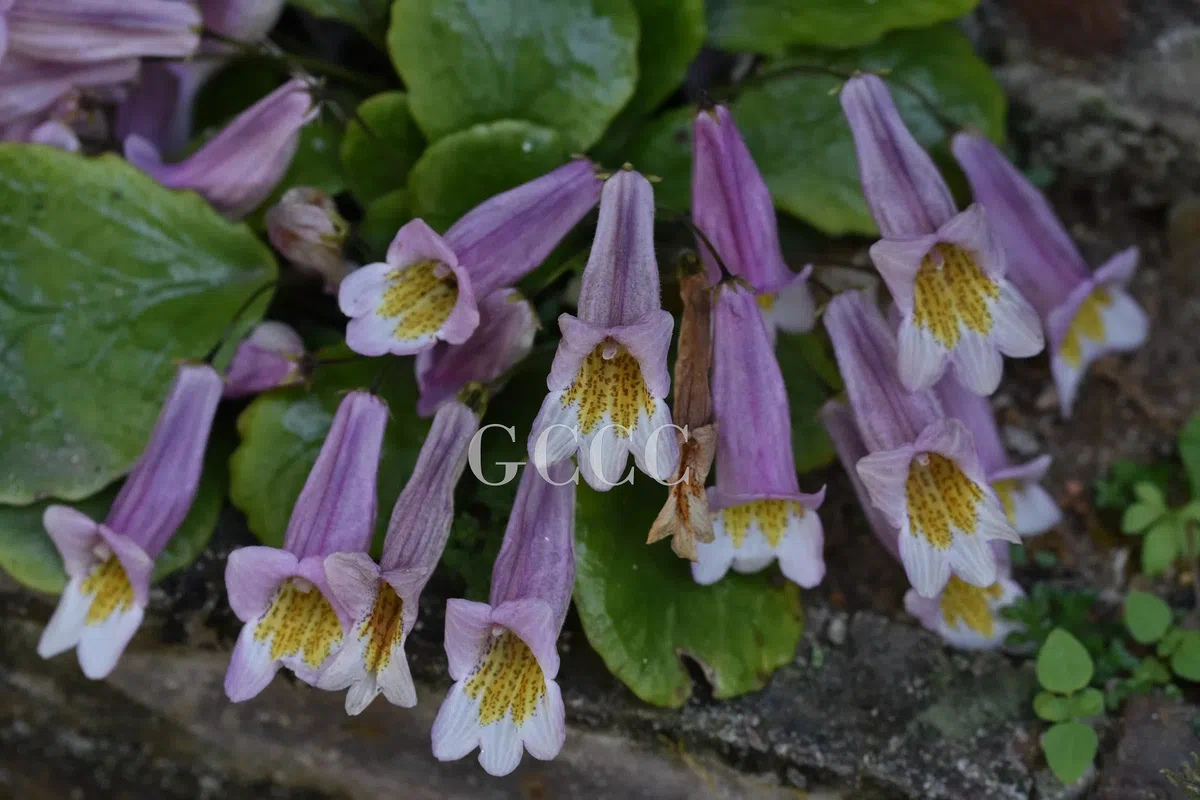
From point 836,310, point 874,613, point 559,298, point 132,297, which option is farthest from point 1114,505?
point 132,297

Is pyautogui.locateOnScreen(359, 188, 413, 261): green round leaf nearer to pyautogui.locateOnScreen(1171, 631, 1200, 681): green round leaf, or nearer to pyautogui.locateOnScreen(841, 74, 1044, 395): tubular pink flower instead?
pyautogui.locateOnScreen(841, 74, 1044, 395): tubular pink flower

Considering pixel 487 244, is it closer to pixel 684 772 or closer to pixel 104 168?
pixel 104 168

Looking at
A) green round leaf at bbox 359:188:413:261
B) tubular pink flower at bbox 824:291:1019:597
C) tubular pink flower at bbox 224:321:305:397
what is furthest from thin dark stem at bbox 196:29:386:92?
tubular pink flower at bbox 824:291:1019:597

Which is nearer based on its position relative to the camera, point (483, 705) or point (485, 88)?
point (483, 705)

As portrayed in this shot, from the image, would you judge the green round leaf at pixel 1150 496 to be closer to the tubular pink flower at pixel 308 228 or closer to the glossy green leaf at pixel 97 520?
the tubular pink flower at pixel 308 228

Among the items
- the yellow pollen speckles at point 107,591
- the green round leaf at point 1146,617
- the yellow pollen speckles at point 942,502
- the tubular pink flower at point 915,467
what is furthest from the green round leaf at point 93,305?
the green round leaf at point 1146,617

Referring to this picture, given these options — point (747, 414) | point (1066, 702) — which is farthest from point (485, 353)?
point (1066, 702)
